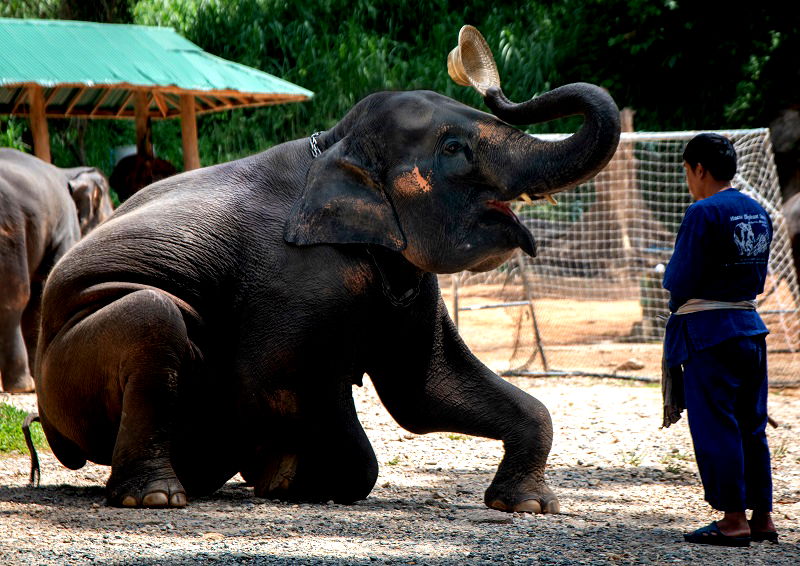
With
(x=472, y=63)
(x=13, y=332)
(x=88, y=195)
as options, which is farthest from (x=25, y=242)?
(x=472, y=63)

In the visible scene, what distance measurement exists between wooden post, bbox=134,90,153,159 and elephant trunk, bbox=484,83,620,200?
11006 millimetres

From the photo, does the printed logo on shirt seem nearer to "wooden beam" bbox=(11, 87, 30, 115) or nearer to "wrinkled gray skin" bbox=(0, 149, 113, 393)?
"wrinkled gray skin" bbox=(0, 149, 113, 393)

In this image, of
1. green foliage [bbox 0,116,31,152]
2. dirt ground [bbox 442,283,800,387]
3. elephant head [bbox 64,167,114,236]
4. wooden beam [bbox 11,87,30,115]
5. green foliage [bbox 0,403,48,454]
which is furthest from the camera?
green foliage [bbox 0,116,31,152]

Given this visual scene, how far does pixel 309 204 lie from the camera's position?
504 cm

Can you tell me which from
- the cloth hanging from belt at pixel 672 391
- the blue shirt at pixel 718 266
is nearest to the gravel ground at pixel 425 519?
the cloth hanging from belt at pixel 672 391

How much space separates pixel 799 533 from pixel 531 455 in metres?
1.12

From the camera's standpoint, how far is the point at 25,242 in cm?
988

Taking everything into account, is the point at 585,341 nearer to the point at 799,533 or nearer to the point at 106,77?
the point at 106,77

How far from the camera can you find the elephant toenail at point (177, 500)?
479 cm

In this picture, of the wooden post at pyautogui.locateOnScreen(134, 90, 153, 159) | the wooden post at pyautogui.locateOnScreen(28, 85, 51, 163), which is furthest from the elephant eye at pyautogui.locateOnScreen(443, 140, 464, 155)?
the wooden post at pyautogui.locateOnScreen(134, 90, 153, 159)

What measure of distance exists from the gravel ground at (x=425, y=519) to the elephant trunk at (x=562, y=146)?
4.45 ft

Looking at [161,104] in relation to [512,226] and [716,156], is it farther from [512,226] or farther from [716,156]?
[716,156]

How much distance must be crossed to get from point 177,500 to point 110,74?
30.3 feet

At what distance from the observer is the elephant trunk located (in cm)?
462
